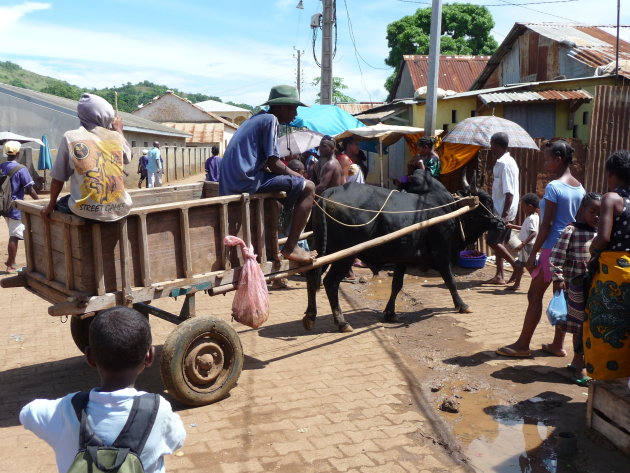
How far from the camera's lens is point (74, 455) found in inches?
90.7

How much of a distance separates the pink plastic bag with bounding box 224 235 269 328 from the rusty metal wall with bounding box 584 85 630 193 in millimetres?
8137

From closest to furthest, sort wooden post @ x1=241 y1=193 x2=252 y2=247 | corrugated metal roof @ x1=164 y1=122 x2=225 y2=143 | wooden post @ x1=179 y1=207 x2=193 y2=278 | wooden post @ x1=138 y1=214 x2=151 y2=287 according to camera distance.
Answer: wooden post @ x1=138 y1=214 x2=151 y2=287 → wooden post @ x1=179 y1=207 x2=193 y2=278 → wooden post @ x1=241 y1=193 x2=252 y2=247 → corrugated metal roof @ x1=164 y1=122 x2=225 y2=143

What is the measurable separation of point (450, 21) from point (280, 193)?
3632cm

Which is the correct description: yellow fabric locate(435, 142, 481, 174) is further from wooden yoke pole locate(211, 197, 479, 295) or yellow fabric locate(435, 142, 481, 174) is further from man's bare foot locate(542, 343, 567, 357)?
man's bare foot locate(542, 343, 567, 357)

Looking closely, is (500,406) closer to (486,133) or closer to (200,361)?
(200,361)

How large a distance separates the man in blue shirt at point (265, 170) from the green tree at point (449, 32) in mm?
32474

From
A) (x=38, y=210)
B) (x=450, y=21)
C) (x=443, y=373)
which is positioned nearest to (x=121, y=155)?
(x=38, y=210)

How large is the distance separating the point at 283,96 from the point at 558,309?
305 cm

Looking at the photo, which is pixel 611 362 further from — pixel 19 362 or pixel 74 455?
pixel 19 362

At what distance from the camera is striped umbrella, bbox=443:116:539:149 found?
395 inches

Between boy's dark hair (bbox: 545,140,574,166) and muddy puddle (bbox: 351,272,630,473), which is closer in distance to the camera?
muddy puddle (bbox: 351,272,630,473)

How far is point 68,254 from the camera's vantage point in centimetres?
438

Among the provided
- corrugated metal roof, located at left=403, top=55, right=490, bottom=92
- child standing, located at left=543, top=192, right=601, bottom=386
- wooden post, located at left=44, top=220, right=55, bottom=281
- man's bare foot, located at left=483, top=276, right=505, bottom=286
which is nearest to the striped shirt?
child standing, located at left=543, top=192, right=601, bottom=386

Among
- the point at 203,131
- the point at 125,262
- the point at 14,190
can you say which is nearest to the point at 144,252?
the point at 125,262
